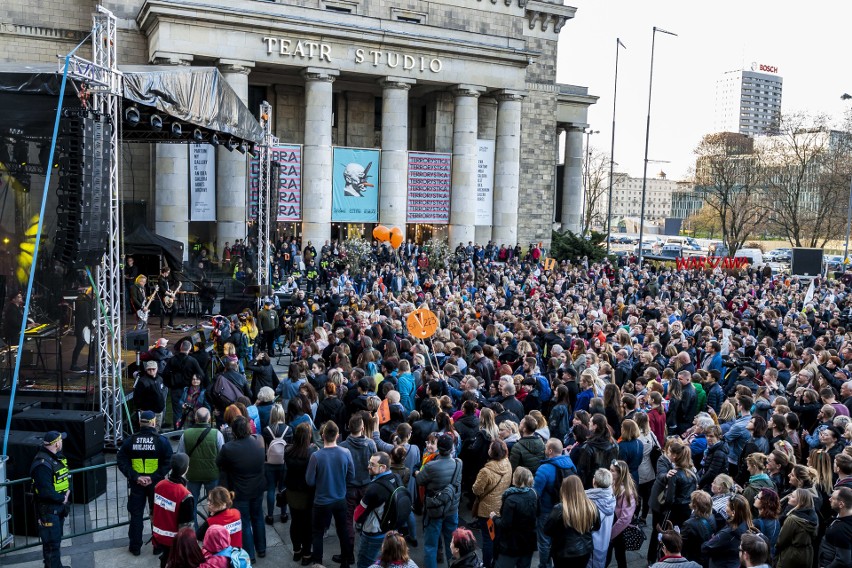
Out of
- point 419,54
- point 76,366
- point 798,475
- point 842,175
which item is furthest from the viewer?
point 842,175

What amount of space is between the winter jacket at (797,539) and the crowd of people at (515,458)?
0.06 ft

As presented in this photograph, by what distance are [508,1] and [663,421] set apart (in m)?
37.3

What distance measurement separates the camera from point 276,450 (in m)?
8.52

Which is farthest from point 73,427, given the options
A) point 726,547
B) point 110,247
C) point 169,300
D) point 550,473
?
point 169,300

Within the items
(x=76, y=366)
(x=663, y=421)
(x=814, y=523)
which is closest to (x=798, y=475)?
(x=814, y=523)

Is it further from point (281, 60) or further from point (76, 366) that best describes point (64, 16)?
point (76, 366)

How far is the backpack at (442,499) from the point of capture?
755 cm

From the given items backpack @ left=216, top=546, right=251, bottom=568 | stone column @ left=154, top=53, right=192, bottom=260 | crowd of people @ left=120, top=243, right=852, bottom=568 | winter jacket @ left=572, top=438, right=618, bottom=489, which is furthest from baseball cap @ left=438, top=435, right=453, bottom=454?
stone column @ left=154, top=53, right=192, bottom=260

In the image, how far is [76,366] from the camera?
13148 millimetres

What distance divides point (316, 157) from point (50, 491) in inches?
1081

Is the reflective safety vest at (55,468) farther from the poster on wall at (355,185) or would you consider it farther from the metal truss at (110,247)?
the poster on wall at (355,185)

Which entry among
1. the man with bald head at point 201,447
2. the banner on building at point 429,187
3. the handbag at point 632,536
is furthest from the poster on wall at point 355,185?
the handbag at point 632,536

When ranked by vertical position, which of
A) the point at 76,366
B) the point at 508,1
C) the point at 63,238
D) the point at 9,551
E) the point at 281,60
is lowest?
the point at 9,551

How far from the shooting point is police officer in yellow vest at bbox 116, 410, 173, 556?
801cm
